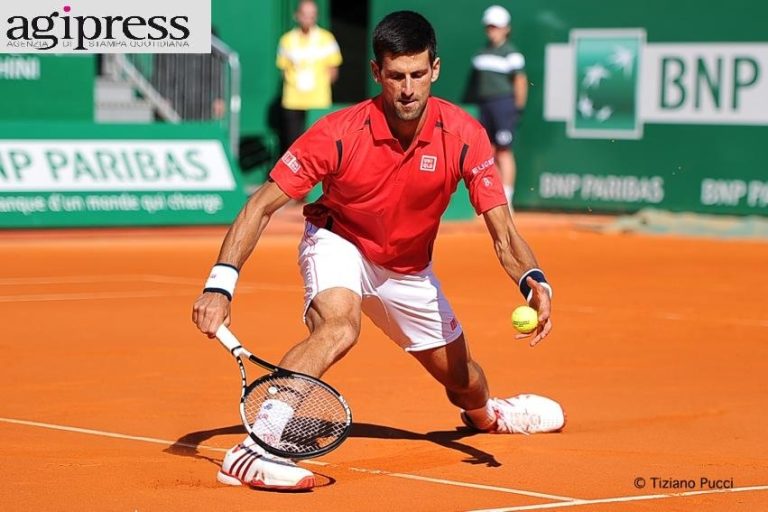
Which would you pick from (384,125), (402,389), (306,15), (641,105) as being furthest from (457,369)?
(306,15)

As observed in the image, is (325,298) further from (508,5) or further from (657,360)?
(508,5)

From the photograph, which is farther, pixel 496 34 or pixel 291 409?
pixel 496 34

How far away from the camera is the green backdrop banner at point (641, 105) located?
55.2 ft

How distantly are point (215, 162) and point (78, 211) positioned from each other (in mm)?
1510

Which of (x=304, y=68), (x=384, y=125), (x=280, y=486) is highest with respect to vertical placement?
(x=384, y=125)

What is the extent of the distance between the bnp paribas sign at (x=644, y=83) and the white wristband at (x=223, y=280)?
1186 cm

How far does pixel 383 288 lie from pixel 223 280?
36.6 inches

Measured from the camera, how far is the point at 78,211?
15664 mm

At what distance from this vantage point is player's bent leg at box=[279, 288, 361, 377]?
580 centimetres

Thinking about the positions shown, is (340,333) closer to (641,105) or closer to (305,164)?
(305,164)

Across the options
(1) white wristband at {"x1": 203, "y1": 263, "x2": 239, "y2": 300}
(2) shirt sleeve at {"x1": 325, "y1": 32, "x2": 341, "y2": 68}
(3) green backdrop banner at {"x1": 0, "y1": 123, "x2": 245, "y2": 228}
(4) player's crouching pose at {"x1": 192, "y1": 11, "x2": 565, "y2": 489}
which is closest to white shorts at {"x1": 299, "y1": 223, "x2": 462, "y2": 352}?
(4) player's crouching pose at {"x1": 192, "y1": 11, "x2": 565, "y2": 489}

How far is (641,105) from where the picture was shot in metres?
17.5

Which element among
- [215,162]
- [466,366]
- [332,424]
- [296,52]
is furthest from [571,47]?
[332,424]

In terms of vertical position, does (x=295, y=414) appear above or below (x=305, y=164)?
below
